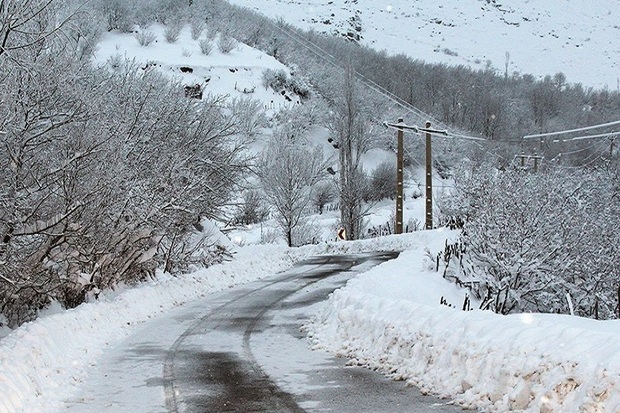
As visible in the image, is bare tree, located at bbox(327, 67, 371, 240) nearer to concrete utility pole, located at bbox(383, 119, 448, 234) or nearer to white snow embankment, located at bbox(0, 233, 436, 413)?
concrete utility pole, located at bbox(383, 119, 448, 234)

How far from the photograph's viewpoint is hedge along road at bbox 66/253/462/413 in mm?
Answer: 8656

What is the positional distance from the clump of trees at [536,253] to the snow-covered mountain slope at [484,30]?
8320cm

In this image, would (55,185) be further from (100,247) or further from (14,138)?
(100,247)


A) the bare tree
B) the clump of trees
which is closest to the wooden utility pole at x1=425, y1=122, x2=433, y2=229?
the bare tree

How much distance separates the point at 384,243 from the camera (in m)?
35.8

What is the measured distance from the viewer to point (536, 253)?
2062 centimetres

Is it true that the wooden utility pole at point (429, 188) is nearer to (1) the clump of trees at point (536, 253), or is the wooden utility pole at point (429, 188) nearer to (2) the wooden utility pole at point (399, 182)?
(2) the wooden utility pole at point (399, 182)

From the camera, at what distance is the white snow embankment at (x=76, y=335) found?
9.12 meters

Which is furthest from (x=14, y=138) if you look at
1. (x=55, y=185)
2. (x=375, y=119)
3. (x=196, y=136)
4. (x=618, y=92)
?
(x=618, y=92)

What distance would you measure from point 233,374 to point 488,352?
12.3ft

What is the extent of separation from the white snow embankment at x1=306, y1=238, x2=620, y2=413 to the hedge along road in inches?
14.5

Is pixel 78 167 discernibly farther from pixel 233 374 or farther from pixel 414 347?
pixel 414 347

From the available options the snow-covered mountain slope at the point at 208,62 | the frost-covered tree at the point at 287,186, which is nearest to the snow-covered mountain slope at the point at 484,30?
the snow-covered mountain slope at the point at 208,62

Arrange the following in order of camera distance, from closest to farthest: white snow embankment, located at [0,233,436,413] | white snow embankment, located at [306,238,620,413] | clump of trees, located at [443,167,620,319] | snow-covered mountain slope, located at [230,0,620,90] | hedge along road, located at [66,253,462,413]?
1. white snow embankment, located at [306,238,620,413]
2. hedge along road, located at [66,253,462,413]
3. white snow embankment, located at [0,233,436,413]
4. clump of trees, located at [443,167,620,319]
5. snow-covered mountain slope, located at [230,0,620,90]
